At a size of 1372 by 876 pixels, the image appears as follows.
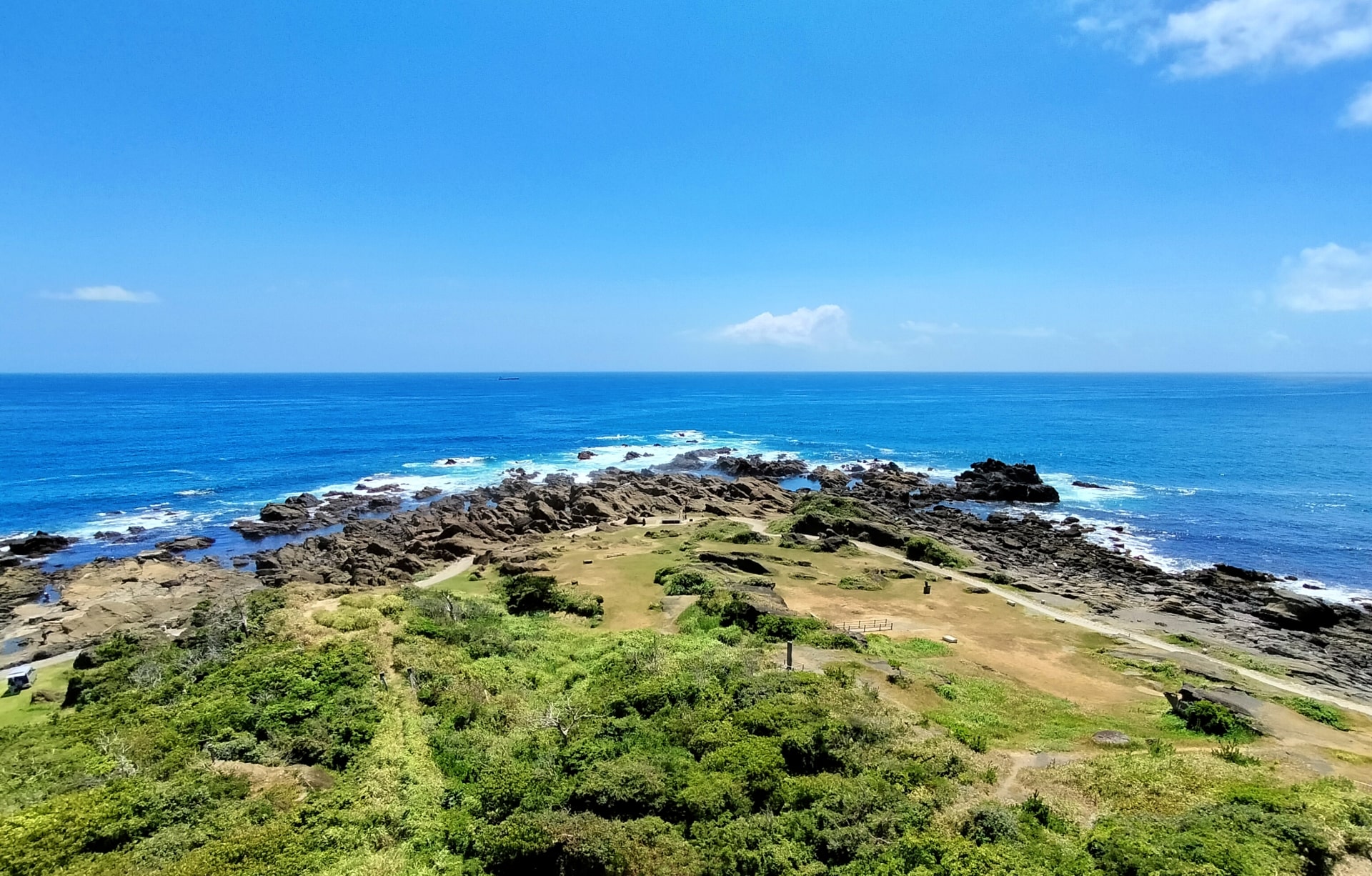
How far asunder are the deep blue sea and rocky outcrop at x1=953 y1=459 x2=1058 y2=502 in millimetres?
3113

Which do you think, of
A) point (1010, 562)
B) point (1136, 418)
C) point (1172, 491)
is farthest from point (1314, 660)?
point (1136, 418)

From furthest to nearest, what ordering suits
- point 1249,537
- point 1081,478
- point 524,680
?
point 1081,478 < point 1249,537 < point 524,680

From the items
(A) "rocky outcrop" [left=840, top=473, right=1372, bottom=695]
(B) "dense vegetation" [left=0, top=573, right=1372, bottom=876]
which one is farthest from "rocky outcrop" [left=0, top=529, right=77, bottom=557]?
(A) "rocky outcrop" [left=840, top=473, right=1372, bottom=695]

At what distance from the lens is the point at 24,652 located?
29781 mm

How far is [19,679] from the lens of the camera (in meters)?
24.0

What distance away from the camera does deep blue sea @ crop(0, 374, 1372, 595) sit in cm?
5434

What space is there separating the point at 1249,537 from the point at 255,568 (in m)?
78.3

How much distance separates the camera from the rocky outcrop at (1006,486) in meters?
67.8

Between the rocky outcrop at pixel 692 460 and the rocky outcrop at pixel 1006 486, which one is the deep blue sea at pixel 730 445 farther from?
the rocky outcrop at pixel 692 460

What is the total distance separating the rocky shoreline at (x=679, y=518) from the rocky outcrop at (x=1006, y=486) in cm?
15

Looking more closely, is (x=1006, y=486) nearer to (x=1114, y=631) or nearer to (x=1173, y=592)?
(x=1173, y=592)

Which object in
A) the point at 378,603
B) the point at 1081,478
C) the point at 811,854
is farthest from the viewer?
the point at 1081,478

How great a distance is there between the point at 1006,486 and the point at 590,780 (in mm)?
65303

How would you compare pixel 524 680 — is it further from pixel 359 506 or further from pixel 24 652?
pixel 359 506
